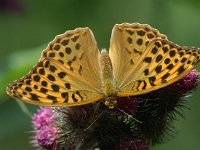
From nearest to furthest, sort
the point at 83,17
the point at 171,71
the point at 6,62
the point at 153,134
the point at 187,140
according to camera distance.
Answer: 1. the point at 171,71
2. the point at 153,134
3. the point at 6,62
4. the point at 187,140
5. the point at 83,17

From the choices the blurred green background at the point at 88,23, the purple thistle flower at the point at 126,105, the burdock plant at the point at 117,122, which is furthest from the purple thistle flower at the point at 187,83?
the blurred green background at the point at 88,23

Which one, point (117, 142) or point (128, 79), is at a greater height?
point (128, 79)

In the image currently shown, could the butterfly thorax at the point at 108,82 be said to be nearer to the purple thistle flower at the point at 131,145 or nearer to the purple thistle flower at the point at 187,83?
the purple thistle flower at the point at 131,145

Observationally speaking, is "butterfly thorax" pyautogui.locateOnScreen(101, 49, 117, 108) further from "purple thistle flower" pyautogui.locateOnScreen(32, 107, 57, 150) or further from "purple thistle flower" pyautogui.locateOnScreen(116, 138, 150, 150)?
"purple thistle flower" pyautogui.locateOnScreen(32, 107, 57, 150)

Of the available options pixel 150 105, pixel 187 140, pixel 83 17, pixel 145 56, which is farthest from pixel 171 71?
pixel 83 17

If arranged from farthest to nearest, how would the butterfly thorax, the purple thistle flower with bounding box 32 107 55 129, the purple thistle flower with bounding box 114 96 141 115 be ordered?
the purple thistle flower with bounding box 32 107 55 129
the purple thistle flower with bounding box 114 96 141 115
the butterfly thorax

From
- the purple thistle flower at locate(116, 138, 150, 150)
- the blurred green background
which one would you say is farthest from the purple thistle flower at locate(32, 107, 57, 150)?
the blurred green background

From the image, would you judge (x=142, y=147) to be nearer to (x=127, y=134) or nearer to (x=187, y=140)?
(x=127, y=134)
